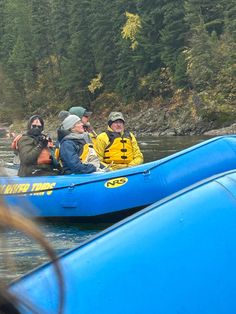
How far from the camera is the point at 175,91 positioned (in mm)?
43406

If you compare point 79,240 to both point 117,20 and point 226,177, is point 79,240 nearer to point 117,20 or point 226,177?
point 226,177

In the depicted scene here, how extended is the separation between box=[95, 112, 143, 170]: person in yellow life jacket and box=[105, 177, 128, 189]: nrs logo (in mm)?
1508

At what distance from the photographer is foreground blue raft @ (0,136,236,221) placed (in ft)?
23.5

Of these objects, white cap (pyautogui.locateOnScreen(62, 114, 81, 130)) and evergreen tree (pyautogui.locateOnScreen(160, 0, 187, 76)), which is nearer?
white cap (pyautogui.locateOnScreen(62, 114, 81, 130))

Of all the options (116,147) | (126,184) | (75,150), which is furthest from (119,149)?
(126,184)

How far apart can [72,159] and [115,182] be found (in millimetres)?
836

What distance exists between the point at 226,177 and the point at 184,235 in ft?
1.11

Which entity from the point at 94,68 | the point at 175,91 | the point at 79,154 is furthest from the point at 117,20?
the point at 79,154

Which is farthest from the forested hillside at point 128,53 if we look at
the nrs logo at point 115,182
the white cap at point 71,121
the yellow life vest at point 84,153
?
the nrs logo at point 115,182

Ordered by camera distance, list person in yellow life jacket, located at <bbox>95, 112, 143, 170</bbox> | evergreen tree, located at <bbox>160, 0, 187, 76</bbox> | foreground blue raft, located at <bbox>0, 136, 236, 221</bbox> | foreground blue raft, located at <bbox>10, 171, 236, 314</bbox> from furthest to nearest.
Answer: evergreen tree, located at <bbox>160, 0, 187, 76</bbox> → person in yellow life jacket, located at <bbox>95, 112, 143, 170</bbox> → foreground blue raft, located at <bbox>0, 136, 236, 221</bbox> → foreground blue raft, located at <bbox>10, 171, 236, 314</bbox>

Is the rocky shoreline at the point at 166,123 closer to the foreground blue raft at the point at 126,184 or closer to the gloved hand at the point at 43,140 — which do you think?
the gloved hand at the point at 43,140

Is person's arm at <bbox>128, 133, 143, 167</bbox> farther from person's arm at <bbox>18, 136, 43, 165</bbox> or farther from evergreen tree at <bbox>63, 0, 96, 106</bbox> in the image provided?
evergreen tree at <bbox>63, 0, 96, 106</bbox>

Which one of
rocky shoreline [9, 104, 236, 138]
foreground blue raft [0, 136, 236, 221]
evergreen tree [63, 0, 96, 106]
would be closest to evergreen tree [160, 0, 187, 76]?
rocky shoreline [9, 104, 236, 138]

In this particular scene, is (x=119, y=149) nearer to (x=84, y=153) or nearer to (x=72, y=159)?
(x=84, y=153)
